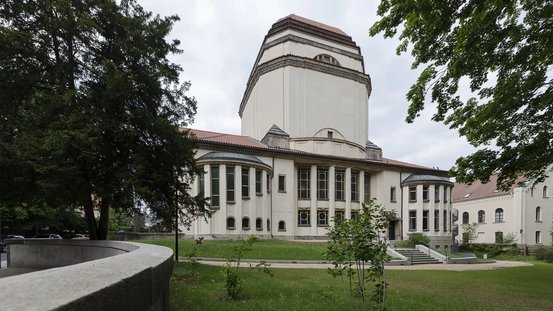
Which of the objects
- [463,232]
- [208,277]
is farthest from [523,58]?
[463,232]

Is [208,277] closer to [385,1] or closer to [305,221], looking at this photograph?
[385,1]

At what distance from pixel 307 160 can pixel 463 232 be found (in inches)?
1194

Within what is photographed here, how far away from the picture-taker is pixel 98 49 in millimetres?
14547

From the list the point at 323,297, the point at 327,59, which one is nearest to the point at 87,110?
the point at 323,297

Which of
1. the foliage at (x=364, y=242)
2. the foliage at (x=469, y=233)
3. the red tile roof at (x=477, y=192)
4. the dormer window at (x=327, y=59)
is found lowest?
the foliage at (x=469, y=233)

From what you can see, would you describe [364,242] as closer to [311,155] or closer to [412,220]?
[311,155]

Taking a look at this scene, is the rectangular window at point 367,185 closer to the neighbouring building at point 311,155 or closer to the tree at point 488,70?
the neighbouring building at point 311,155

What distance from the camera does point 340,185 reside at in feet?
138

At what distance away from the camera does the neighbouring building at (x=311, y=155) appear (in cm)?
3584

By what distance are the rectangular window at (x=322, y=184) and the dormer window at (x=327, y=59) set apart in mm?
13366

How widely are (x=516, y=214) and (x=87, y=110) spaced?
55054mm

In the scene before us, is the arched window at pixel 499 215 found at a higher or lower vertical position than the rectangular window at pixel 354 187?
lower

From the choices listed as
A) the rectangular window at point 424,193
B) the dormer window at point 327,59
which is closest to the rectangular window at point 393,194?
the rectangular window at point 424,193

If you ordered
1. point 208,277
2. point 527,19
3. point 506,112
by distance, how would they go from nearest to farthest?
point 527,19
point 506,112
point 208,277
